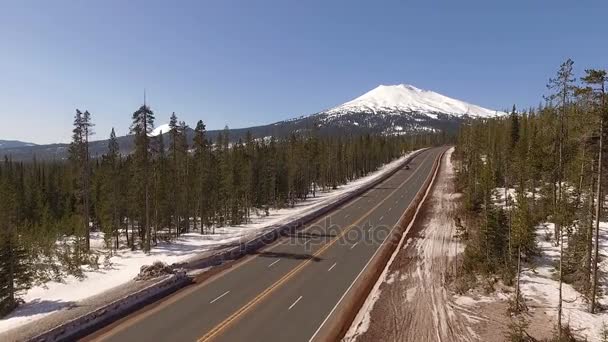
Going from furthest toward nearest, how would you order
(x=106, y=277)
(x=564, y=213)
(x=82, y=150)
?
(x=82, y=150) → (x=106, y=277) → (x=564, y=213)

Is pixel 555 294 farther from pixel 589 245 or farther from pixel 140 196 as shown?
pixel 140 196

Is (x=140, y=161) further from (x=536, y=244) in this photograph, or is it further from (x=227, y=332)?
(x=536, y=244)

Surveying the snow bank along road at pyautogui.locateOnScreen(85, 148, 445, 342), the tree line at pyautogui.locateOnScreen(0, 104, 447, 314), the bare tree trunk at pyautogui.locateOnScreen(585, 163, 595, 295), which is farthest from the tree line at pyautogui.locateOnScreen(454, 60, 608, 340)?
the tree line at pyautogui.locateOnScreen(0, 104, 447, 314)

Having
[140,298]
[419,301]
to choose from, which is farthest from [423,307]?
[140,298]

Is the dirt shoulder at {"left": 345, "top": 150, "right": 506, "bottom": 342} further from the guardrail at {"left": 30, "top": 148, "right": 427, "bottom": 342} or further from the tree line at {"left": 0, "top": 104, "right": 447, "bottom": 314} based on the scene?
the tree line at {"left": 0, "top": 104, "right": 447, "bottom": 314}

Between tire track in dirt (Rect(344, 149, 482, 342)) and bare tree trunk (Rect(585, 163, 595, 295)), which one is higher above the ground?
bare tree trunk (Rect(585, 163, 595, 295))

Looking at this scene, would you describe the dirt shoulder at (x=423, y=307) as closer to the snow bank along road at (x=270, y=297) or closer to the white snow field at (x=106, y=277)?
the snow bank along road at (x=270, y=297)
